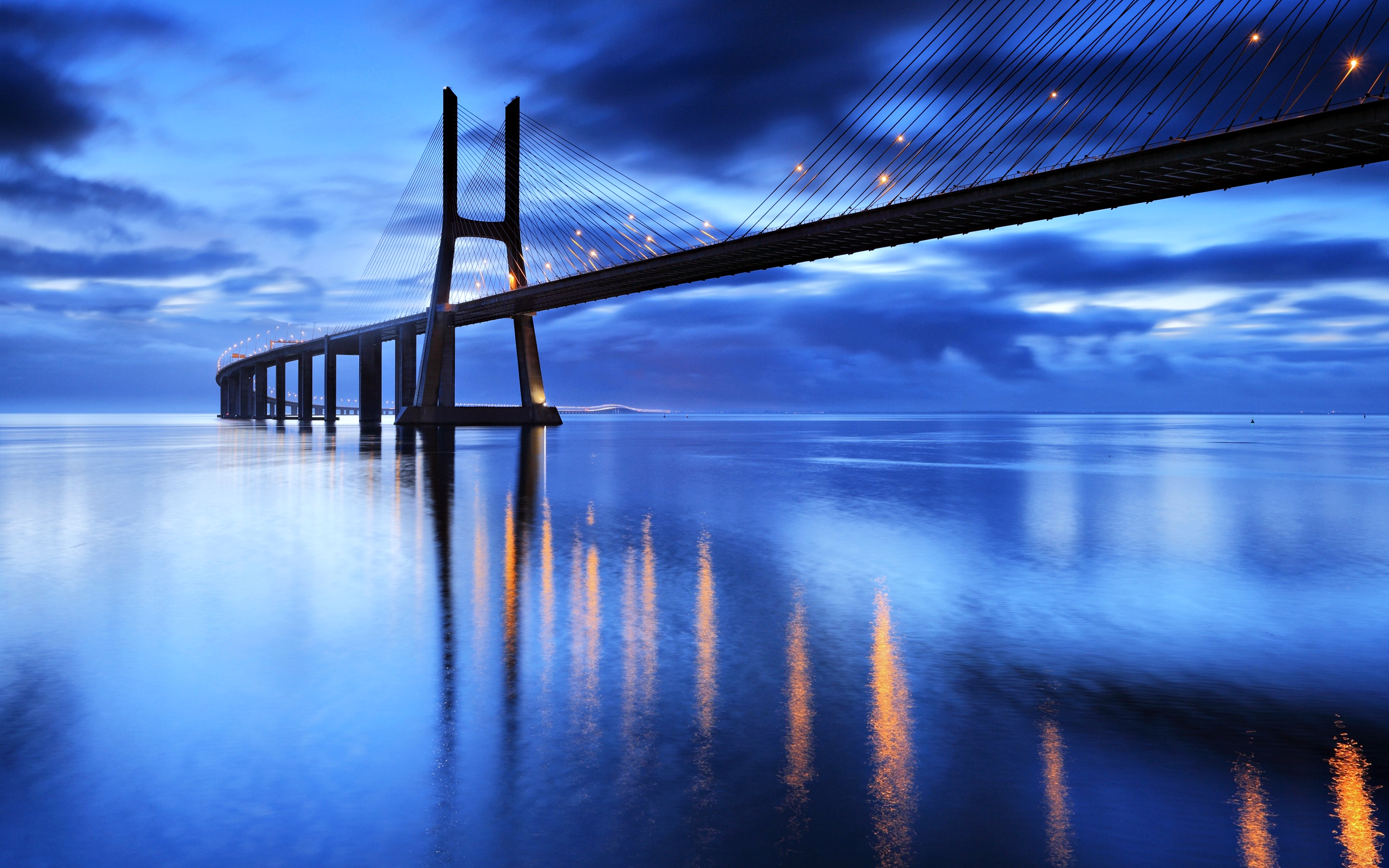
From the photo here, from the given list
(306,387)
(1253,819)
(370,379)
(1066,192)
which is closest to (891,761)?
(1253,819)

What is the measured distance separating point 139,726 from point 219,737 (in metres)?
0.66

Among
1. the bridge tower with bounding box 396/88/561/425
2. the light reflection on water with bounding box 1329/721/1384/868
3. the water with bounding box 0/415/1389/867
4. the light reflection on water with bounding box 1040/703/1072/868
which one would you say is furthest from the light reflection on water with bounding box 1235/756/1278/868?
the bridge tower with bounding box 396/88/561/425

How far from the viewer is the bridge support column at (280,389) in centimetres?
11569

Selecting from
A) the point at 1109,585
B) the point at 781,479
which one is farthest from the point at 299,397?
the point at 1109,585

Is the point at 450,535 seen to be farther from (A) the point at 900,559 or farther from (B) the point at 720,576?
(A) the point at 900,559

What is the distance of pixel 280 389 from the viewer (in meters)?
121

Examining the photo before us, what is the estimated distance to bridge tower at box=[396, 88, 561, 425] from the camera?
218ft

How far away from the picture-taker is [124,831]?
146 inches

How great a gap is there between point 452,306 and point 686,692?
65.8 meters

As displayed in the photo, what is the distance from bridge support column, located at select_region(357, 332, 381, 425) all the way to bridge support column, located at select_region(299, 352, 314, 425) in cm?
1015

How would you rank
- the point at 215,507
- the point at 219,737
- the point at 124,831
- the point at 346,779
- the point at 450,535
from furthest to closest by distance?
the point at 215,507
the point at 450,535
the point at 219,737
the point at 346,779
the point at 124,831

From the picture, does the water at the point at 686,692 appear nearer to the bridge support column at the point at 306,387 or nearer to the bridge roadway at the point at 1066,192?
the bridge roadway at the point at 1066,192

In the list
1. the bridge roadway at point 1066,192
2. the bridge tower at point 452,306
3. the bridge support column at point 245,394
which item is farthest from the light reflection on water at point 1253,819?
the bridge support column at point 245,394

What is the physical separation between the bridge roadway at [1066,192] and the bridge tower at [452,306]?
1529 centimetres
